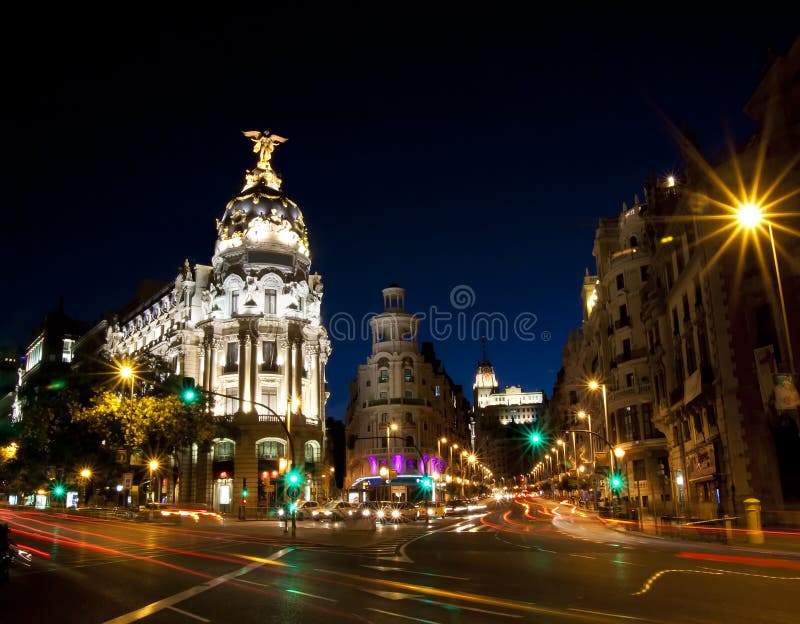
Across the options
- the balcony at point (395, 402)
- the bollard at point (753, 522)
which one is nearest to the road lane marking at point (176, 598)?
the bollard at point (753, 522)

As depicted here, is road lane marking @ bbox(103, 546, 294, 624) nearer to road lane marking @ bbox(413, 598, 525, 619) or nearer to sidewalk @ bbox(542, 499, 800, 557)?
road lane marking @ bbox(413, 598, 525, 619)

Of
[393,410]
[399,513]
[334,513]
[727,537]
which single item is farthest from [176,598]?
[393,410]

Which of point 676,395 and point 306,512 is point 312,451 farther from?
point 676,395

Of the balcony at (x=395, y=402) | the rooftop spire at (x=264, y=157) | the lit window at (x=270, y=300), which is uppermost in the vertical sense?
the rooftop spire at (x=264, y=157)

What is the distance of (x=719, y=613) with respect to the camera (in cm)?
1209

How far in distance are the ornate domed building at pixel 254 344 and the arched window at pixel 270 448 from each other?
0.10m

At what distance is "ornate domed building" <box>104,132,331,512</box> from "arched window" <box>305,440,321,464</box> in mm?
113

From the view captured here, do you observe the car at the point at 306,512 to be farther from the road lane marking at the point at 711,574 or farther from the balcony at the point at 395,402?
the road lane marking at the point at 711,574

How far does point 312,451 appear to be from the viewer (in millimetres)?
76250

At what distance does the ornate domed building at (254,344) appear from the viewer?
235 ft

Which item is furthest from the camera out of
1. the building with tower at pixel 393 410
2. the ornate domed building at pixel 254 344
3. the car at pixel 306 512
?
the building with tower at pixel 393 410

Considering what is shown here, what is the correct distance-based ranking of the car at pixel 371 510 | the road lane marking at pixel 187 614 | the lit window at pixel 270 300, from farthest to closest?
the lit window at pixel 270 300 < the car at pixel 371 510 < the road lane marking at pixel 187 614

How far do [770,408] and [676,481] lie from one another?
19.5 metres

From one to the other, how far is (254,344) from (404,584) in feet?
195
